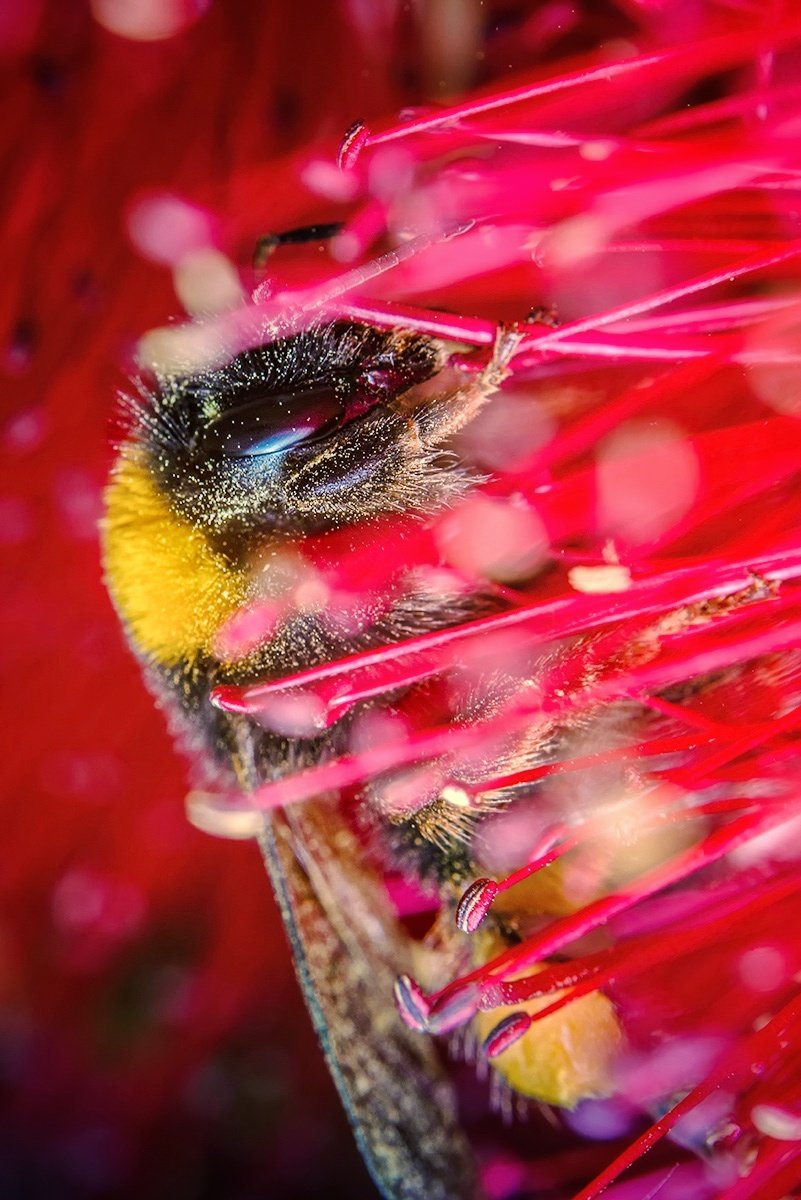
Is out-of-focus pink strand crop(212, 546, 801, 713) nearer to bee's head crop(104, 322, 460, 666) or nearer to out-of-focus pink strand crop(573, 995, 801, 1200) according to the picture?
bee's head crop(104, 322, 460, 666)

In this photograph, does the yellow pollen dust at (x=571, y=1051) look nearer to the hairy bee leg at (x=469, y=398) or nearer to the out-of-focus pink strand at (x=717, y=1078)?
the out-of-focus pink strand at (x=717, y=1078)

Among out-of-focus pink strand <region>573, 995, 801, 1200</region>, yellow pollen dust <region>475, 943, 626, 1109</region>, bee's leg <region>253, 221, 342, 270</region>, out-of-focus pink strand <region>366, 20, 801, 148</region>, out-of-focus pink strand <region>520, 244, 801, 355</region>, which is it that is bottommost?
out-of-focus pink strand <region>573, 995, 801, 1200</region>

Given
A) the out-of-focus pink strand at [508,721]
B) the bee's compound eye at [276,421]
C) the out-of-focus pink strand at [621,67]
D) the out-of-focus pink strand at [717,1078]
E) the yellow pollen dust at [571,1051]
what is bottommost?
the out-of-focus pink strand at [717,1078]

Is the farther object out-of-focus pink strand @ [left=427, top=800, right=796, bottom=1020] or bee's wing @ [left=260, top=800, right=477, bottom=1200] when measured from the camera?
bee's wing @ [left=260, top=800, right=477, bottom=1200]

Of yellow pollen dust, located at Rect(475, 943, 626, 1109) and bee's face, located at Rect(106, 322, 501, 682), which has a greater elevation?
bee's face, located at Rect(106, 322, 501, 682)

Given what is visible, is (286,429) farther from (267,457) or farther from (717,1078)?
(717,1078)

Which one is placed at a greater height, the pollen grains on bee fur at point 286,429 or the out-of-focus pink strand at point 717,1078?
the pollen grains on bee fur at point 286,429

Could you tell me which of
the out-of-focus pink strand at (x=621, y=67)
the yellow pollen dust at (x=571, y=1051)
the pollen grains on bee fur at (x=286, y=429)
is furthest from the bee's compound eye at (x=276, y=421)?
the yellow pollen dust at (x=571, y=1051)

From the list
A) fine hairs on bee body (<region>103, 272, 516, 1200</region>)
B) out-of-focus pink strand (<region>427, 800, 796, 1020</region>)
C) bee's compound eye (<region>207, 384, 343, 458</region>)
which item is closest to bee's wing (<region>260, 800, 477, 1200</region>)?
fine hairs on bee body (<region>103, 272, 516, 1200</region>)
